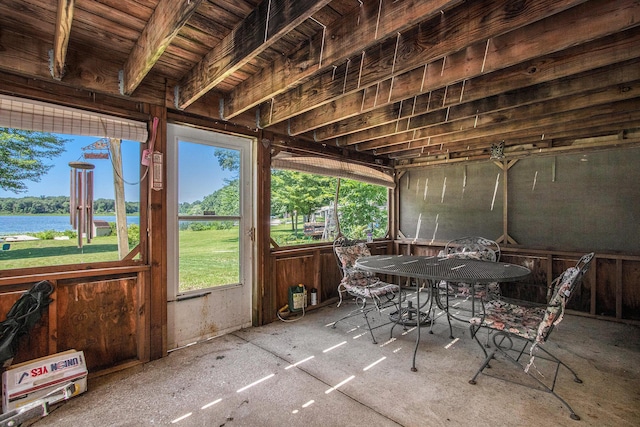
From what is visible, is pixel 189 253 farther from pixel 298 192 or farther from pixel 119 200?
pixel 298 192

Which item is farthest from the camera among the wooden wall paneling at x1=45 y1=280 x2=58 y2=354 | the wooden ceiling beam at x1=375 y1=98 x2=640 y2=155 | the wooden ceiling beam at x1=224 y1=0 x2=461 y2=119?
the wooden ceiling beam at x1=375 y1=98 x2=640 y2=155

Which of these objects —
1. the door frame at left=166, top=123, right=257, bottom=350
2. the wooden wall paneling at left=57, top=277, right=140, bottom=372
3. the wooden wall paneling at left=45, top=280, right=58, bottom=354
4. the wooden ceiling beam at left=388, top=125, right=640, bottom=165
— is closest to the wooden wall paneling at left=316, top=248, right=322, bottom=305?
the door frame at left=166, top=123, right=257, bottom=350

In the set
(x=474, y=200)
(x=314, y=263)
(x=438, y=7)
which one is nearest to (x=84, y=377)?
(x=314, y=263)

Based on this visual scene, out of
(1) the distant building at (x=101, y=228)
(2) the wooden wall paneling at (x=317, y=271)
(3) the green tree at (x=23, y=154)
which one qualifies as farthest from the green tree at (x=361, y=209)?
(3) the green tree at (x=23, y=154)

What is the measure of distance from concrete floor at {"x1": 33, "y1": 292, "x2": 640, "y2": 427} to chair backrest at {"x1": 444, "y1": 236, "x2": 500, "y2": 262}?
1069 millimetres

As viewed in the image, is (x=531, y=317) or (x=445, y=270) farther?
(x=445, y=270)

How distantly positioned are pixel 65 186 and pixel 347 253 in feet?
9.65

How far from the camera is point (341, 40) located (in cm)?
198

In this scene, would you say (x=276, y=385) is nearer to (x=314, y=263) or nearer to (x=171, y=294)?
(x=171, y=294)

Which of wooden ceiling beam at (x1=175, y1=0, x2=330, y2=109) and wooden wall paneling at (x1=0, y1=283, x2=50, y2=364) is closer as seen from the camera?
wooden ceiling beam at (x1=175, y1=0, x2=330, y2=109)

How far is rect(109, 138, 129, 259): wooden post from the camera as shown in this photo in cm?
274

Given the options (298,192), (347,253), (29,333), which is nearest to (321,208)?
(298,192)

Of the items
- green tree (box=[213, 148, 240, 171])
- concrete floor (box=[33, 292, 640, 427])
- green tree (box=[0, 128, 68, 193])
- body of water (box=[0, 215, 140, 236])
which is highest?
green tree (box=[213, 148, 240, 171])

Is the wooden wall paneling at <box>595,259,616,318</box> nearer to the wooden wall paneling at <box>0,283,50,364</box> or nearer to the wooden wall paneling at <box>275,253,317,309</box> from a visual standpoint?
the wooden wall paneling at <box>275,253,317,309</box>
